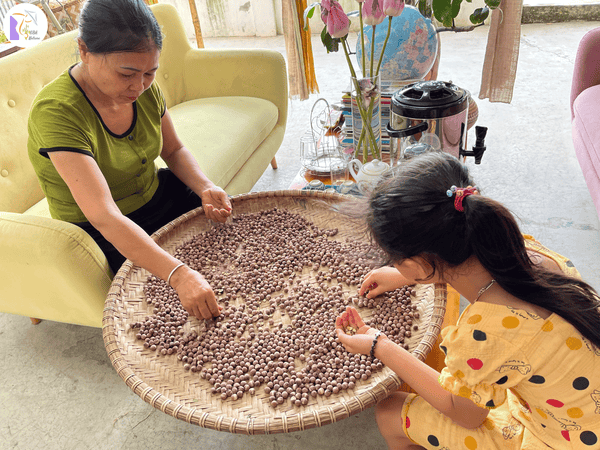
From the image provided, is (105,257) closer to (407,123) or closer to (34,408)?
(34,408)

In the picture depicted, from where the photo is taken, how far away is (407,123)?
1.69m

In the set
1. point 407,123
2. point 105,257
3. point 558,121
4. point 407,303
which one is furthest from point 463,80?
point 105,257

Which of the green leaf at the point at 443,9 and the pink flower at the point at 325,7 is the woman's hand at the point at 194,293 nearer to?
the pink flower at the point at 325,7

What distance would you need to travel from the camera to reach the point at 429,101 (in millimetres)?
1626

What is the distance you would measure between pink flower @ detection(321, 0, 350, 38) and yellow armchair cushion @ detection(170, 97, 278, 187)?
2.84ft

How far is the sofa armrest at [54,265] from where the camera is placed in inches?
55.1

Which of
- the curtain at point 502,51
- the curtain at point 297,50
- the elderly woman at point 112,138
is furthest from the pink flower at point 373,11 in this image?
→ the curtain at point 297,50

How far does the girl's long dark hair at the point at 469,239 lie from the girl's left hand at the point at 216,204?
905mm

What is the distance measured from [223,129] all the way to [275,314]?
1.33m

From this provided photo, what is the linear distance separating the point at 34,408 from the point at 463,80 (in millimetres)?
3913

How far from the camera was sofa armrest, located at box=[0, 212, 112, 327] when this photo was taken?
140 centimetres

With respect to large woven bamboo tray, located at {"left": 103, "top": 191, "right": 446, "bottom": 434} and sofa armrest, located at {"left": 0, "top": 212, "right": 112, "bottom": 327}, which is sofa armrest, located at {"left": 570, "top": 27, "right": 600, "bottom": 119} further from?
sofa armrest, located at {"left": 0, "top": 212, "right": 112, "bottom": 327}

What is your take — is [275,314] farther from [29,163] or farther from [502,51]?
[502,51]
